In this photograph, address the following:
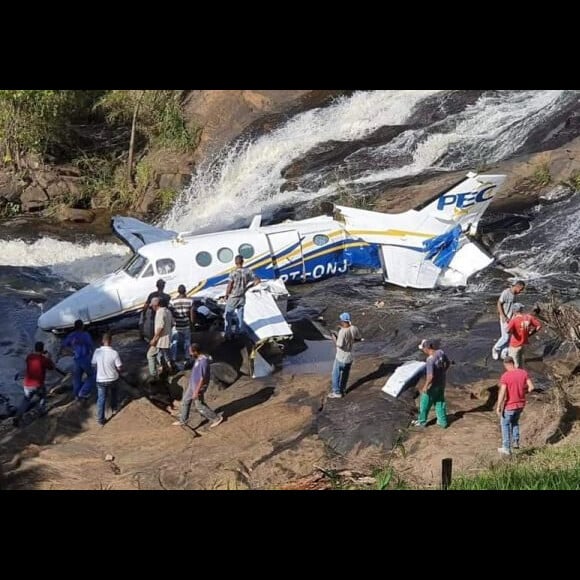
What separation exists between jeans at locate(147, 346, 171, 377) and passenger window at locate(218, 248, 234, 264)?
422 cm

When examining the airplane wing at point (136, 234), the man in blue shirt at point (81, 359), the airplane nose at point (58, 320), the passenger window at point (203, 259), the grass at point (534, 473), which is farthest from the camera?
the airplane wing at point (136, 234)

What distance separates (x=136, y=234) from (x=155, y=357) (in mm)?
7817

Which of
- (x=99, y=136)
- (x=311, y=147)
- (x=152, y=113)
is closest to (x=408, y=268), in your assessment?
(x=311, y=147)

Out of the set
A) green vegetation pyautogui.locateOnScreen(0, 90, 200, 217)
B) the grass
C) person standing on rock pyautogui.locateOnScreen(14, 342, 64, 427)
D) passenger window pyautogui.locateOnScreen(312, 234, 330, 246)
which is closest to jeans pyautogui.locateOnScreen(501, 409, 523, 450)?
the grass

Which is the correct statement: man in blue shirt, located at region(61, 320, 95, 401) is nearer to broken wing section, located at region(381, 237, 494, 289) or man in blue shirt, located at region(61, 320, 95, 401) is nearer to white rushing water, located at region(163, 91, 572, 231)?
broken wing section, located at region(381, 237, 494, 289)

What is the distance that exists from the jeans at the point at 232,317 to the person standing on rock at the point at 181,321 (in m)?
0.91

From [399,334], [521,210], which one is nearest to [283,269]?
[399,334]

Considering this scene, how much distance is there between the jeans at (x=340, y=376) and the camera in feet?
50.6

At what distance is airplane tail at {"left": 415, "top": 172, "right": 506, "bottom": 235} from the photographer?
22.3 meters

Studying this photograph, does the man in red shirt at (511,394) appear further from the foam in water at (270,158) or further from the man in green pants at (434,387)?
the foam in water at (270,158)

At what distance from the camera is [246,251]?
20656 millimetres

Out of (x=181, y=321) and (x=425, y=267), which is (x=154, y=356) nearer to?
(x=181, y=321)

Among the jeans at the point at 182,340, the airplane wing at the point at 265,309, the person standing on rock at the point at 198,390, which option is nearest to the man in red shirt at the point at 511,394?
the person standing on rock at the point at 198,390

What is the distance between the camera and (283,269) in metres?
21.2
